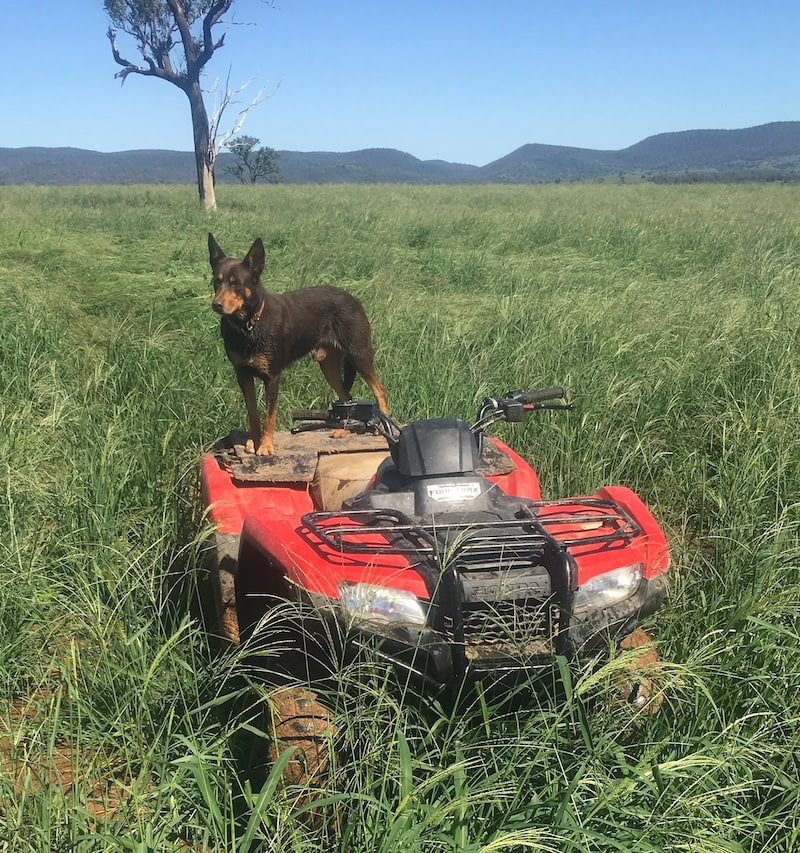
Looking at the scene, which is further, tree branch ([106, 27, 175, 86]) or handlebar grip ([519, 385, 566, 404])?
tree branch ([106, 27, 175, 86])

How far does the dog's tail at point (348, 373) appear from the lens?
14.0 ft

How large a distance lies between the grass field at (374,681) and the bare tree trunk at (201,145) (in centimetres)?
1604

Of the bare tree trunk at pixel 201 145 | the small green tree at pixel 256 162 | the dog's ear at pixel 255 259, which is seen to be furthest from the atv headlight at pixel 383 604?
the small green tree at pixel 256 162

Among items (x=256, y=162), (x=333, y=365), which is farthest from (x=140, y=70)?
(x=256, y=162)

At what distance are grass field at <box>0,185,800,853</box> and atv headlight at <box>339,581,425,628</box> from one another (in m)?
0.16

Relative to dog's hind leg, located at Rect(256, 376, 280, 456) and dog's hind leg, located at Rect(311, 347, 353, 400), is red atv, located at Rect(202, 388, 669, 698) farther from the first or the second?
dog's hind leg, located at Rect(311, 347, 353, 400)

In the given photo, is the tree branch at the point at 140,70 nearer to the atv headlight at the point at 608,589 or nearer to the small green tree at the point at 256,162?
the atv headlight at the point at 608,589

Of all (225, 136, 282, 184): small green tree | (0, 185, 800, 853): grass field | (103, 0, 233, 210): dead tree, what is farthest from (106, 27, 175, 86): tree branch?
(225, 136, 282, 184): small green tree

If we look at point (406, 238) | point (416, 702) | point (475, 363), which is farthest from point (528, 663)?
point (406, 238)

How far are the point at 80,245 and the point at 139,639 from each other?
450 inches

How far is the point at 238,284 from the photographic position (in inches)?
138

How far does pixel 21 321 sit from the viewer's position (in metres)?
5.93

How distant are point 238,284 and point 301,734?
2.23 metres

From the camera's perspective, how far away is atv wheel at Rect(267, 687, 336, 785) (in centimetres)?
182
